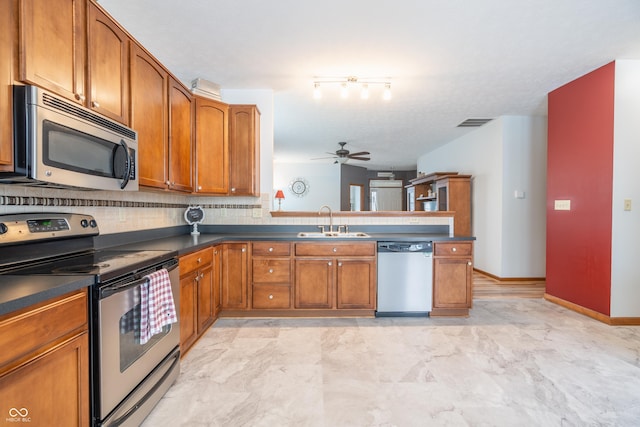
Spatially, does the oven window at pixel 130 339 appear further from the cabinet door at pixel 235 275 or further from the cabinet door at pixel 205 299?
the cabinet door at pixel 235 275

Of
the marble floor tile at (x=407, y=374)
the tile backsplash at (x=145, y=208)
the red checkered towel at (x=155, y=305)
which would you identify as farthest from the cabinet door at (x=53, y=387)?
the tile backsplash at (x=145, y=208)

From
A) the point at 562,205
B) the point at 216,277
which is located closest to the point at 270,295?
the point at 216,277

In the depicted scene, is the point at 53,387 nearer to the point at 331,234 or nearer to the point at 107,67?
the point at 107,67

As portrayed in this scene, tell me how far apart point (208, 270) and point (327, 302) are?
121 cm

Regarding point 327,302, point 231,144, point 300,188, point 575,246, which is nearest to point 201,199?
point 231,144

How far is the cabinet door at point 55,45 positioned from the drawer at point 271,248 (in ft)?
6.20

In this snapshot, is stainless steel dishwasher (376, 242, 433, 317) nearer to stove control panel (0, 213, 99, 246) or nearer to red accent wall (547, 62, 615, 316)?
red accent wall (547, 62, 615, 316)

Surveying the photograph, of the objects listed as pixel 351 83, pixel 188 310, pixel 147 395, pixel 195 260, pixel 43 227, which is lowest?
pixel 147 395

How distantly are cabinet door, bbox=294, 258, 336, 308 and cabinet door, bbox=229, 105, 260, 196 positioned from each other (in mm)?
1029

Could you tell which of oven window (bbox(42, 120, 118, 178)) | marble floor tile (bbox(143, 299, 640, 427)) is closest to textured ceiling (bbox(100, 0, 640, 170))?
oven window (bbox(42, 120, 118, 178))

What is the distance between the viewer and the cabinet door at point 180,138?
2.62 metres

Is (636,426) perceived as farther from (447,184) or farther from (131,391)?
(447,184)

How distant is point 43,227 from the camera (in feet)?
5.35

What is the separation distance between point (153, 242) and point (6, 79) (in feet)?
5.29
